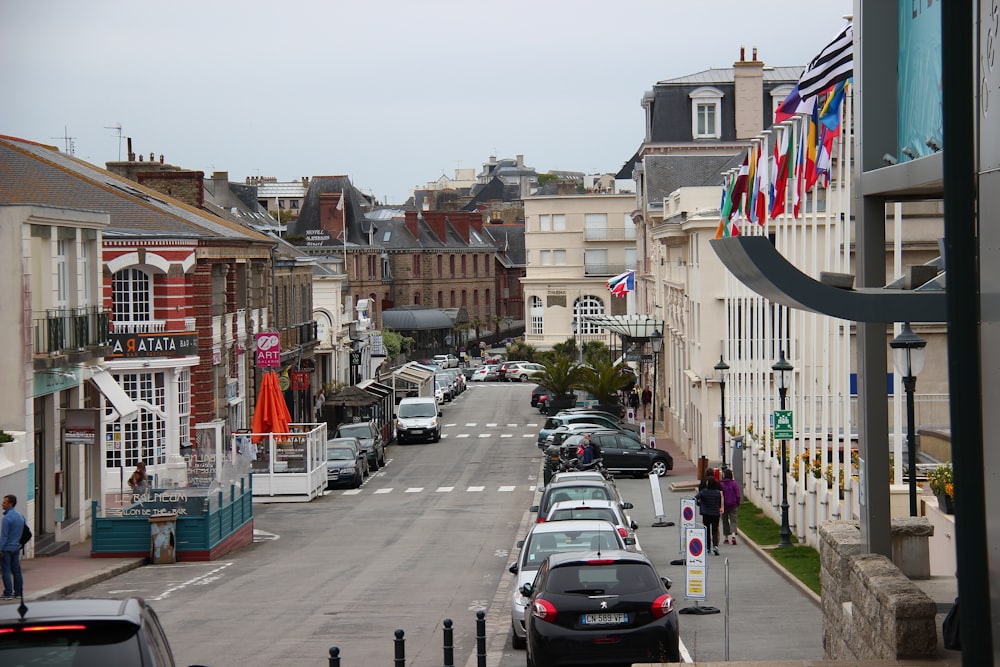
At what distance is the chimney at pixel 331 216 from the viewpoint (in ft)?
349

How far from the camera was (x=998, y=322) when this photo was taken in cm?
788

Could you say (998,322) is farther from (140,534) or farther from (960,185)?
(140,534)

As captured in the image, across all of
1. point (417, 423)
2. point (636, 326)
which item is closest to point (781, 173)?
point (417, 423)

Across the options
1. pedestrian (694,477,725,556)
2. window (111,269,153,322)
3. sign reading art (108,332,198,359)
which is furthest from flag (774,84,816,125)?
window (111,269,153,322)

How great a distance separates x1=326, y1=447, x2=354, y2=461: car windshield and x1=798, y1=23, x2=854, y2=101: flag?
24.4m

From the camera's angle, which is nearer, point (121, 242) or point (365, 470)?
point (121, 242)

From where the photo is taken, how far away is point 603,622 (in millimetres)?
13500

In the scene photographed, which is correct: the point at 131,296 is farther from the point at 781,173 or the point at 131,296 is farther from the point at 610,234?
the point at 610,234

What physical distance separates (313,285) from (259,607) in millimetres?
48738

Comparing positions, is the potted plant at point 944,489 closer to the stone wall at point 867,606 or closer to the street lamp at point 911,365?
the street lamp at point 911,365

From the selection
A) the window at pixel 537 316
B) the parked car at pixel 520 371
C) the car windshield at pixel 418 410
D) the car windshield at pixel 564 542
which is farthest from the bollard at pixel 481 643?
the window at pixel 537 316

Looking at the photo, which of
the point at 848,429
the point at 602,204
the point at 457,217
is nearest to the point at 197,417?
the point at 848,429

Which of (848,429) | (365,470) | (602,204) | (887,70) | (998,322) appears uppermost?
(602,204)

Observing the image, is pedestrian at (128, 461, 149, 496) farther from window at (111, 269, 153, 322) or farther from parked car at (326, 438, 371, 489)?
parked car at (326, 438, 371, 489)
